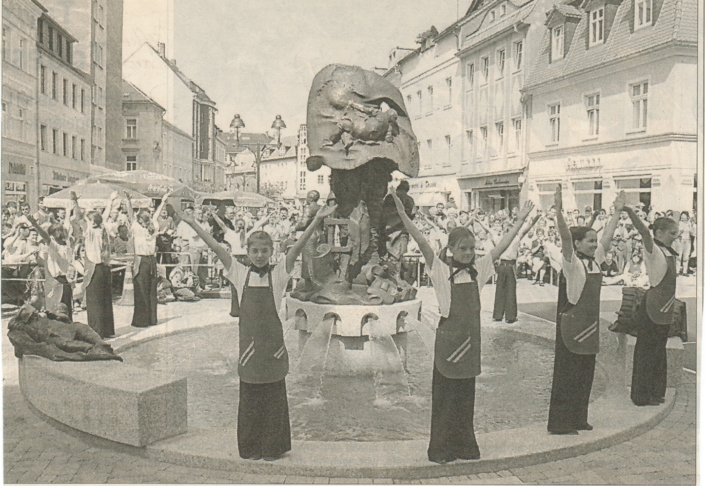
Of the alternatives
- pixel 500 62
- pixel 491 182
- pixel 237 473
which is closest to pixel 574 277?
pixel 237 473

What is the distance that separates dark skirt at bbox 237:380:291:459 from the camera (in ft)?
14.0

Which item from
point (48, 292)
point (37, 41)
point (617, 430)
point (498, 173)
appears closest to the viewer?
point (617, 430)

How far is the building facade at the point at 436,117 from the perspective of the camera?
8.58 meters

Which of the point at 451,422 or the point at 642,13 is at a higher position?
the point at 642,13

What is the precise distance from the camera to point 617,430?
4.82 m

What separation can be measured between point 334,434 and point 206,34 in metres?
4.85

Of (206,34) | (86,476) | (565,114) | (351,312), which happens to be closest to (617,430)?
(351,312)

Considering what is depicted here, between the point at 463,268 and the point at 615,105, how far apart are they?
4.65 metres

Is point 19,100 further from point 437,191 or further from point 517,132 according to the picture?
point 517,132

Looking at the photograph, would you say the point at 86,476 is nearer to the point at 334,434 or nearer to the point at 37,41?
the point at 334,434

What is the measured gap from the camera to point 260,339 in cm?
423

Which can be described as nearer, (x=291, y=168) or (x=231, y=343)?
(x=231, y=343)

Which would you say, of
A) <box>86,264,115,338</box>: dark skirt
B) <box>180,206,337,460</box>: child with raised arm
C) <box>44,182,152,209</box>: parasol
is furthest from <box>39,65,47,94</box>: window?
<box>180,206,337,460</box>: child with raised arm

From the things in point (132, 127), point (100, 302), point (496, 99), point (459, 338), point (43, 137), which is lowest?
point (100, 302)
